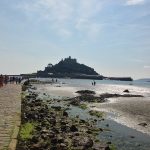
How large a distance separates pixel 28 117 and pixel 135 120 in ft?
35.2

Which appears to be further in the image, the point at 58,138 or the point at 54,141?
the point at 58,138

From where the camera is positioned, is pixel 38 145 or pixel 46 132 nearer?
pixel 38 145

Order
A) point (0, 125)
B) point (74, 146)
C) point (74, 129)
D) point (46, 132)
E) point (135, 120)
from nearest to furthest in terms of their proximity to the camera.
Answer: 1. point (74, 146)
2. point (0, 125)
3. point (46, 132)
4. point (74, 129)
5. point (135, 120)

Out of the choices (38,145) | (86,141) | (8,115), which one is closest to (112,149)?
(86,141)

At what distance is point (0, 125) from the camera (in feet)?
61.2

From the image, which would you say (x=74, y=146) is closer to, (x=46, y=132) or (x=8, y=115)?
(x=46, y=132)

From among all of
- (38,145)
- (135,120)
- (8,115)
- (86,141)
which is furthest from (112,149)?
(135,120)

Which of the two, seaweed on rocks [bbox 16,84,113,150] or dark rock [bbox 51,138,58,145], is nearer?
seaweed on rocks [bbox 16,84,113,150]

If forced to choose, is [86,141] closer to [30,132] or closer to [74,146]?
[74,146]

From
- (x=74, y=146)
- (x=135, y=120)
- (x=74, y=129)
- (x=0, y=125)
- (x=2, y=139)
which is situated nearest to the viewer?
(x=2, y=139)

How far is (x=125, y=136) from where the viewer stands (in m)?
22.3

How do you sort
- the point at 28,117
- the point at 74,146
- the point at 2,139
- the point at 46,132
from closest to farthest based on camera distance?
the point at 2,139 < the point at 74,146 < the point at 46,132 < the point at 28,117

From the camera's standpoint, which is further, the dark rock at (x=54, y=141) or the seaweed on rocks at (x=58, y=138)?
the dark rock at (x=54, y=141)

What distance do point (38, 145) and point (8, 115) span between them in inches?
281
